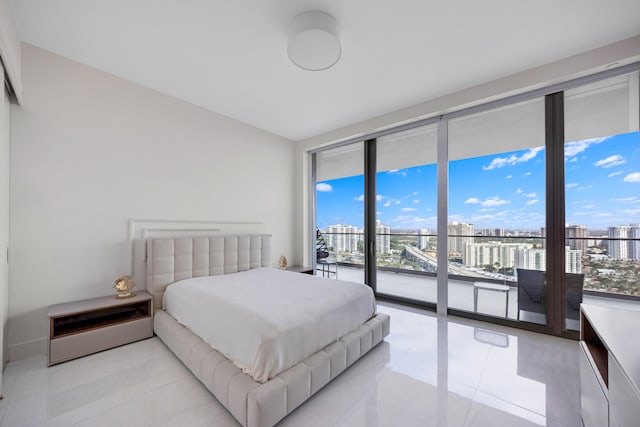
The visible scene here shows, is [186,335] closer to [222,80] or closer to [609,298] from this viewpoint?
[222,80]

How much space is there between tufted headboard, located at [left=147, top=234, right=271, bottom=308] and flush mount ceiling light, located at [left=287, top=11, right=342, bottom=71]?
2333 mm

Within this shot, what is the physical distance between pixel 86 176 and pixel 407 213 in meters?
3.84

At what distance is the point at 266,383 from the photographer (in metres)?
1.54

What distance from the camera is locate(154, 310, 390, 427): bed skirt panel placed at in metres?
1.48

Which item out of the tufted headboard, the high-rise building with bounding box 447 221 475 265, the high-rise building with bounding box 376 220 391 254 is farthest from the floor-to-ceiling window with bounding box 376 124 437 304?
the tufted headboard

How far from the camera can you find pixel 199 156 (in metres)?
3.42

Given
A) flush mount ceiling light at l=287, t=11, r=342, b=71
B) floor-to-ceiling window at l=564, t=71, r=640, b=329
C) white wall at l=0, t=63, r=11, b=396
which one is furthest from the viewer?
floor-to-ceiling window at l=564, t=71, r=640, b=329

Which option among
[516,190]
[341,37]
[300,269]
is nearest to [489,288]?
[516,190]

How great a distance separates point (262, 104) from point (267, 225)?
6.24ft

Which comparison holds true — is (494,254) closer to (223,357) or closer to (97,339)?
(223,357)

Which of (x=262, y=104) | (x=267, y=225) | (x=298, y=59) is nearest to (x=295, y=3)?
(x=298, y=59)

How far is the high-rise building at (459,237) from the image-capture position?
3.25m

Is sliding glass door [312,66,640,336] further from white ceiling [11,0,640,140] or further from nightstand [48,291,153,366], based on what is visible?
nightstand [48,291,153,366]

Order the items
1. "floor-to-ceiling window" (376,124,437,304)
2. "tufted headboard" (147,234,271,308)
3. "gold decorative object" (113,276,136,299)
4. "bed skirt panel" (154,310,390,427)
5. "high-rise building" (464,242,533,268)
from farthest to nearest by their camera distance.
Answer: "floor-to-ceiling window" (376,124,437,304)
"high-rise building" (464,242,533,268)
"tufted headboard" (147,234,271,308)
"gold decorative object" (113,276,136,299)
"bed skirt panel" (154,310,390,427)
